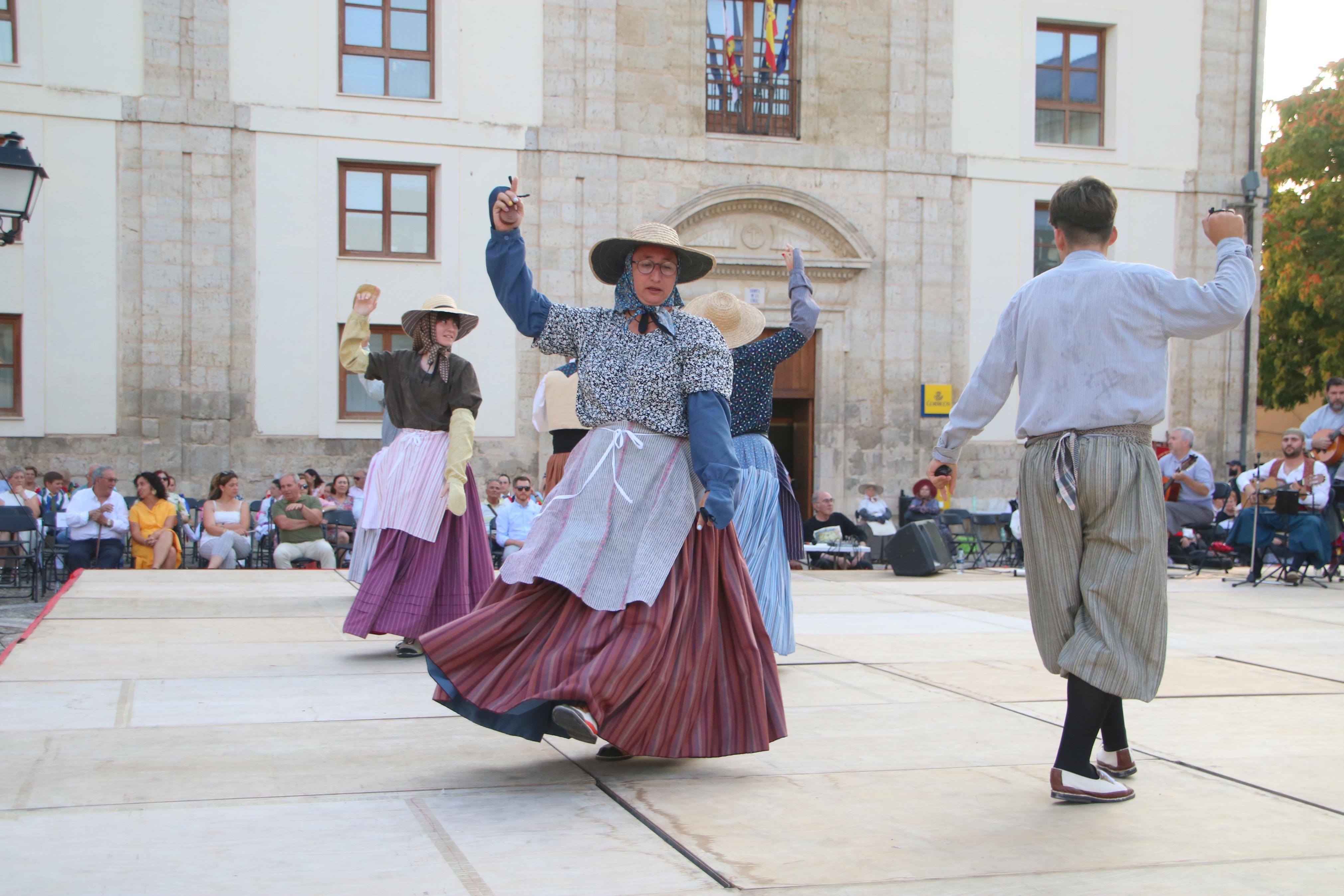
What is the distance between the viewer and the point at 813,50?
1923 centimetres

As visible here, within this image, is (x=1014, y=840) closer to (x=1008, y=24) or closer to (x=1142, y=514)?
(x=1142, y=514)

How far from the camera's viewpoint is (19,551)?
11.6m

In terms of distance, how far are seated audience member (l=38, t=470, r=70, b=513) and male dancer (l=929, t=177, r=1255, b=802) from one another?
37.2 ft

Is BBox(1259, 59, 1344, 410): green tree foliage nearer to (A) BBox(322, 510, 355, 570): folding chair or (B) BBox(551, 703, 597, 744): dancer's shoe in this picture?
A: (A) BBox(322, 510, 355, 570): folding chair

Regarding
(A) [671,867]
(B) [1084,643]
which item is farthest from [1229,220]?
(A) [671,867]

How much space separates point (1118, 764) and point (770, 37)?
55.9 ft

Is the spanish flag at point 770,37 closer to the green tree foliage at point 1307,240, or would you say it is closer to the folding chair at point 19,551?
the folding chair at point 19,551

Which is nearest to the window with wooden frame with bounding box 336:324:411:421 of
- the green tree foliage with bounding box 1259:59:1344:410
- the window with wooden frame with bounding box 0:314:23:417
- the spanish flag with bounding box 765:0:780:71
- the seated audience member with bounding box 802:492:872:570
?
the window with wooden frame with bounding box 0:314:23:417

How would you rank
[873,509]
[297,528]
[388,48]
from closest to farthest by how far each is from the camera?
[297,528] → [873,509] → [388,48]

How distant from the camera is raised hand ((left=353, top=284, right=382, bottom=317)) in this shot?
6562 mm

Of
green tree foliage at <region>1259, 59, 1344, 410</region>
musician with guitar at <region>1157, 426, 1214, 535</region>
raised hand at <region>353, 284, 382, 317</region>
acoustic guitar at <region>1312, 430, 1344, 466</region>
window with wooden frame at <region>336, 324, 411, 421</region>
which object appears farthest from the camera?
green tree foliage at <region>1259, 59, 1344, 410</region>

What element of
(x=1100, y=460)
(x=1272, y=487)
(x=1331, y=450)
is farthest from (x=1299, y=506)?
(x=1100, y=460)

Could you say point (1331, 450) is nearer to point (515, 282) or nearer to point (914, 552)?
point (914, 552)

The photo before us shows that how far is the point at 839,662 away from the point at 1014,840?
3110mm
